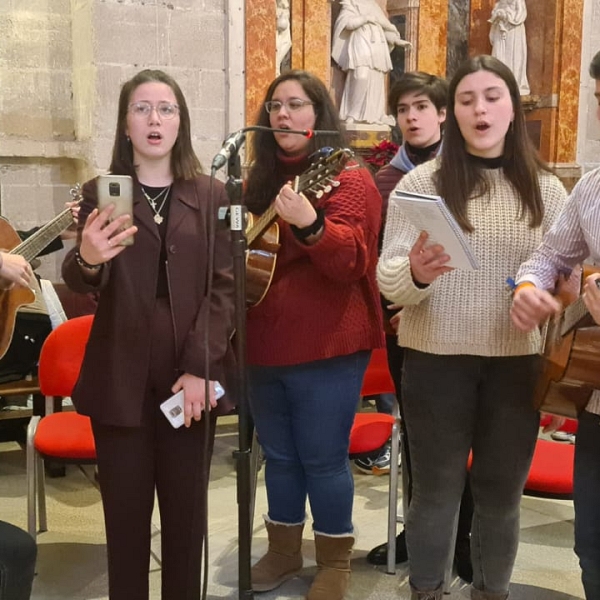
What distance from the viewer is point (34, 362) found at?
3.85 metres

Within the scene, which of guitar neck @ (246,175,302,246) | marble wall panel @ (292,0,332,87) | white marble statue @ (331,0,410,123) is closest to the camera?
guitar neck @ (246,175,302,246)

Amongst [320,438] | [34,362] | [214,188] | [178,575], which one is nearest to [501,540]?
[320,438]

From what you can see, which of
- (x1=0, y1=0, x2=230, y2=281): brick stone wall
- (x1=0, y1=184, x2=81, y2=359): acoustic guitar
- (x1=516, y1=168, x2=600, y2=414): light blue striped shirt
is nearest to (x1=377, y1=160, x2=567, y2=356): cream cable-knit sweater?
(x1=516, y1=168, x2=600, y2=414): light blue striped shirt

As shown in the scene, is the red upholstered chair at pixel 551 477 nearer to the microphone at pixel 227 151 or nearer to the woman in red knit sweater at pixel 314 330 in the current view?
the woman in red knit sweater at pixel 314 330

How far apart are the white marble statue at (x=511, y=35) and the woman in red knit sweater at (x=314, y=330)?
4397 millimetres

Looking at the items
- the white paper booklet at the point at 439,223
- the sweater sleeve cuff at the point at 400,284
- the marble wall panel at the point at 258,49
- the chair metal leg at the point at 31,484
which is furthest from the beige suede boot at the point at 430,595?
the marble wall panel at the point at 258,49

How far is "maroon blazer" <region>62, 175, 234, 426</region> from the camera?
2.05 metres

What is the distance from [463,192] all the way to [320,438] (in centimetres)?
89

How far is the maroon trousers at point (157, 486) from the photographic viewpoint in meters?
2.10

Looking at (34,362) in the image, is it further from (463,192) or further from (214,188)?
(463,192)

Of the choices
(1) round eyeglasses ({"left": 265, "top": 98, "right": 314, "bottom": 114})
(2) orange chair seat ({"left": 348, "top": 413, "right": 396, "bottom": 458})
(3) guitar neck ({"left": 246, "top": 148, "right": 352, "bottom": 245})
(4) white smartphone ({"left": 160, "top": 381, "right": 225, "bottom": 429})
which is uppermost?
(1) round eyeglasses ({"left": 265, "top": 98, "right": 314, "bottom": 114})

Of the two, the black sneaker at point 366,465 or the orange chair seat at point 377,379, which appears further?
the black sneaker at point 366,465

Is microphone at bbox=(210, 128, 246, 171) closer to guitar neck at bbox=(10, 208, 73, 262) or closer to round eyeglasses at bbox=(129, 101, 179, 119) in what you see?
round eyeglasses at bbox=(129, 101, 179, 119)

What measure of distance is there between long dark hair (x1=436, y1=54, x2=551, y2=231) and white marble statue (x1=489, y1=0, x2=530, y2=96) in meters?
4.55
